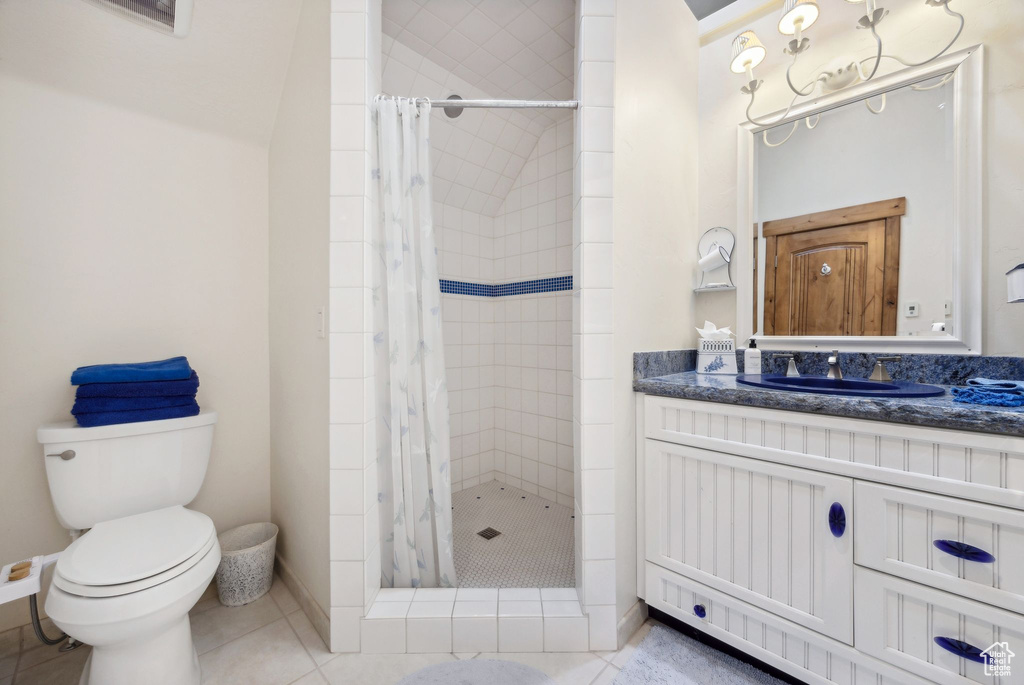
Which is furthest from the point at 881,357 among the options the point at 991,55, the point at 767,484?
the point at 991,55

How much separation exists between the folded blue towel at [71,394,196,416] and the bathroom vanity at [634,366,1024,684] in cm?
171

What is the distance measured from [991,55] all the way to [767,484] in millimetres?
1536

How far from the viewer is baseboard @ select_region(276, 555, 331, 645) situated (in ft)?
4.24

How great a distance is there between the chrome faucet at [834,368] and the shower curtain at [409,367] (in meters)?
1.45

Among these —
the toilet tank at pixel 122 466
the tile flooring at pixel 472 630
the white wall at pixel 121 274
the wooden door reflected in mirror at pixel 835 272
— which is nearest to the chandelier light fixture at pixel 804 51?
the wooden door reflected in mirror at pixel 835 272

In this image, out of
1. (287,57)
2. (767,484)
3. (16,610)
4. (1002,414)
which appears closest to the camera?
(1002,414)

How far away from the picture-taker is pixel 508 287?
2572mm

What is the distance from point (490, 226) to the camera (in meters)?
2.64

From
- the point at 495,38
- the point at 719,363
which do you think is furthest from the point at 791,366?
the point at 495,38

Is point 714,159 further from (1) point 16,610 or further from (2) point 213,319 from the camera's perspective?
(1) point 16,610

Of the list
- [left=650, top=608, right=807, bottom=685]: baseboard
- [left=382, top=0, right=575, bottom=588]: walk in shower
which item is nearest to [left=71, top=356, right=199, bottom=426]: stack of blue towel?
[left=382, top=0, right=575, bottom=588]: walk in shower

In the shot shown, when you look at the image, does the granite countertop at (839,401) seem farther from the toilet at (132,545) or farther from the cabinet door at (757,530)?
the toilet at (132,545)

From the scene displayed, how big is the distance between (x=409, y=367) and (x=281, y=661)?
104 centimetres

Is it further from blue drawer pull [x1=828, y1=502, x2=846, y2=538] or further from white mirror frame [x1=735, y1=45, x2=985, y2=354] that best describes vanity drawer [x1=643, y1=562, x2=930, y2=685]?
white mirror frame [x1=735, y1=45, x2=985, y2=354]
